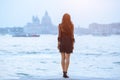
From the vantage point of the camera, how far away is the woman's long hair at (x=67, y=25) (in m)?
6.66

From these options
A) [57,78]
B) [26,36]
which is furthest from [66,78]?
[26,36]

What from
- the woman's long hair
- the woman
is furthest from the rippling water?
the woman's long hair

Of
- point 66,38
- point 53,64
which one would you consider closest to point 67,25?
point 66,38

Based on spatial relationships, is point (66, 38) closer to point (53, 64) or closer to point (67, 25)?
point (67, 25)

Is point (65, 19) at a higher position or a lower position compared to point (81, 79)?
higher

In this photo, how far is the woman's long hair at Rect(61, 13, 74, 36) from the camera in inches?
262

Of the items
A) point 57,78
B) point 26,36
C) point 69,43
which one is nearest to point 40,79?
point 57,78

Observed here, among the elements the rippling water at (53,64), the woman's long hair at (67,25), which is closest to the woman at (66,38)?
the woman's long hair at (67,25)

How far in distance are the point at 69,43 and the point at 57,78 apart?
1.84ft

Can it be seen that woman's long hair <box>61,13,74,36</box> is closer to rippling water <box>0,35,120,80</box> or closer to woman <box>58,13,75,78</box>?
woman <box>58,13,75,78</box>

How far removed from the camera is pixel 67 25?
668 centimetres

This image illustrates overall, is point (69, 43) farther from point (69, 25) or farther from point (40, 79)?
point (40, 79)

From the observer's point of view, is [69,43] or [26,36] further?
[26,36]

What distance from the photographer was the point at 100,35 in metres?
72.2
